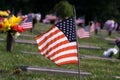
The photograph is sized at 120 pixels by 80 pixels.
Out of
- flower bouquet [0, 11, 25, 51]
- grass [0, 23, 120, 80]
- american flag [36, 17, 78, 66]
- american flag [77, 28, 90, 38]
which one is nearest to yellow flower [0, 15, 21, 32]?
flower bouquet [0, 11, 25, 51]

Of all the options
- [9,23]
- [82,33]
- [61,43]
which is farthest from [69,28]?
[82,33]

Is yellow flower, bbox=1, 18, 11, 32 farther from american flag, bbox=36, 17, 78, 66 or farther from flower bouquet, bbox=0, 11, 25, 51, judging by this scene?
american flag, bbox=36, 17, 78, 66

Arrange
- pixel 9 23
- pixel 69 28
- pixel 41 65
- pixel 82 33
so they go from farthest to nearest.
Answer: pixel 82 33
pixel 9 23
pixel 41 65
pixel 69 28

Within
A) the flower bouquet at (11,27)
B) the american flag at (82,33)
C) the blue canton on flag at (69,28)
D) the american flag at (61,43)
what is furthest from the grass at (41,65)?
the american flag at (82,33)

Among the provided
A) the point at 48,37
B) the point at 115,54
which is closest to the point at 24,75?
the point at 48,37

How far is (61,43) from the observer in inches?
376

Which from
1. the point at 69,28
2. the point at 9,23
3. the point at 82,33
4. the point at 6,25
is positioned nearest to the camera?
the point at 69,28

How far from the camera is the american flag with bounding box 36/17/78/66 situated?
31.0 feet

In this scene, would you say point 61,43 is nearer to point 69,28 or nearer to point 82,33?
point 69,28

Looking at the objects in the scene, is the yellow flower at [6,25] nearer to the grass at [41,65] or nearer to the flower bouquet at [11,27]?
the flower bouquet at [11,27]

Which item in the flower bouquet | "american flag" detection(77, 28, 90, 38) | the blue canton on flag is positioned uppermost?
the blue canton on flag

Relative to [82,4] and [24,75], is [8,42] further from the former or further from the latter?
[82,4]

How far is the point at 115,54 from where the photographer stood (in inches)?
794

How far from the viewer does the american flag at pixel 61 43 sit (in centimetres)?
946
